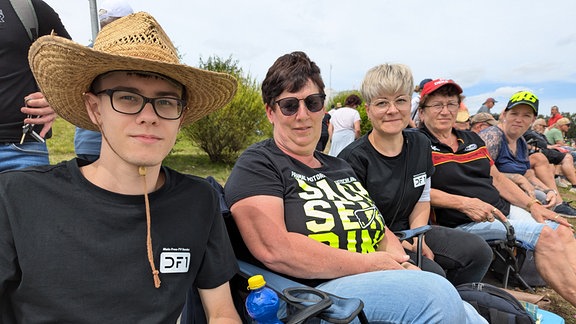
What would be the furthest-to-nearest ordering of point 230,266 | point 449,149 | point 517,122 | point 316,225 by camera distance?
1. point 517,122
2. point 449,149
3. point 316,225
4. point 230,266

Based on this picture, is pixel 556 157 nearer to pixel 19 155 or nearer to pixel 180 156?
pixel 19 155

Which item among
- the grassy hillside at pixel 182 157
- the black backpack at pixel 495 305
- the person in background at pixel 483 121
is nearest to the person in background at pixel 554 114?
the grassy hillside at pixel 182 157

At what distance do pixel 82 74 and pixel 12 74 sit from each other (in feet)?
3.25

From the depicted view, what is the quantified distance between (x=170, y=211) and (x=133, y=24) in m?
0.66

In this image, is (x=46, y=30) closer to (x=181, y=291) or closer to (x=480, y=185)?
(x=181, y=291)

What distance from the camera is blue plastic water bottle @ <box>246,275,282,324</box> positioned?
4.84 ft

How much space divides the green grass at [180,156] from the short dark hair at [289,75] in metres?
5.74

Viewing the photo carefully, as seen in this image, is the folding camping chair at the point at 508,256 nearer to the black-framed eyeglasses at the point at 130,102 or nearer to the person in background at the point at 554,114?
→ the black-framed eyeglasses at the point at 130,102

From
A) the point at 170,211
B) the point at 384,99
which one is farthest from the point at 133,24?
the point at 384,99

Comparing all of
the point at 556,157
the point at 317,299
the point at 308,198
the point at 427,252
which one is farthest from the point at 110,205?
the point at 556,157

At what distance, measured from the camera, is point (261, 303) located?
4.84 ft

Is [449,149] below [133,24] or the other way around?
below

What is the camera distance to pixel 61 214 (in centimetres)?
119

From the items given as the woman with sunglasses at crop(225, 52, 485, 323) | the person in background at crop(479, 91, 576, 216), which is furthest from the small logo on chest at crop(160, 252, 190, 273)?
the person in background at crop(479, 91, 576, 216)
